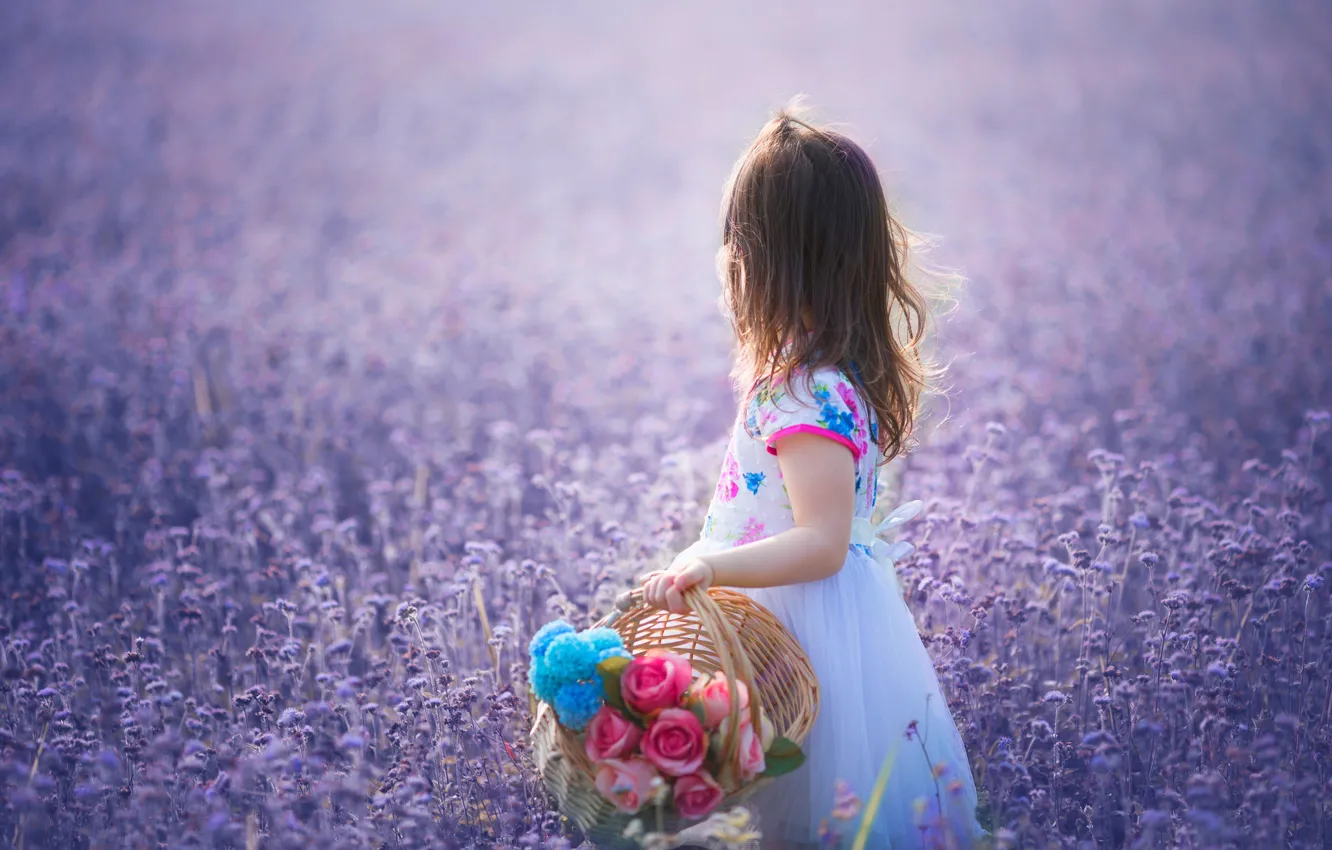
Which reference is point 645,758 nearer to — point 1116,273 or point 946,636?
point 946,636

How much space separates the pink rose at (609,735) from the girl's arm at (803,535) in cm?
28

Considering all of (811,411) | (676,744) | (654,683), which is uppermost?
(811,411)

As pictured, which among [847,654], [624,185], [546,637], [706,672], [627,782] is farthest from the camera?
[624,185]

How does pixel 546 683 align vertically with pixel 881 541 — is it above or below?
below

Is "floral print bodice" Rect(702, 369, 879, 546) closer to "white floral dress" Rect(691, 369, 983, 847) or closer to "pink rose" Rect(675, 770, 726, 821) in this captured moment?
"white floral dress" Rect(691, 369, 983, 847)

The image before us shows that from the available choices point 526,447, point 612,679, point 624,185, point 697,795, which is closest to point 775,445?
point 612,679

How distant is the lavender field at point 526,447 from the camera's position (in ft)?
10.2

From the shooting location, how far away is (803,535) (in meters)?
2.63

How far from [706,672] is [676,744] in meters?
0.58

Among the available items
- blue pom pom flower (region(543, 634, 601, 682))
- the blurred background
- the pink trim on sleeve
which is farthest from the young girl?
the blurred background

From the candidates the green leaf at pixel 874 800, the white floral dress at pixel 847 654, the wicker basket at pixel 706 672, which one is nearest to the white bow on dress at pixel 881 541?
the white floral dress at pixel 847 654

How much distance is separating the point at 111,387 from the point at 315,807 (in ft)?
11.8

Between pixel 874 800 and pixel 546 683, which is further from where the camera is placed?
pixel 874 800

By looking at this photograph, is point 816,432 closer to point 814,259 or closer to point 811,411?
point 811,411
